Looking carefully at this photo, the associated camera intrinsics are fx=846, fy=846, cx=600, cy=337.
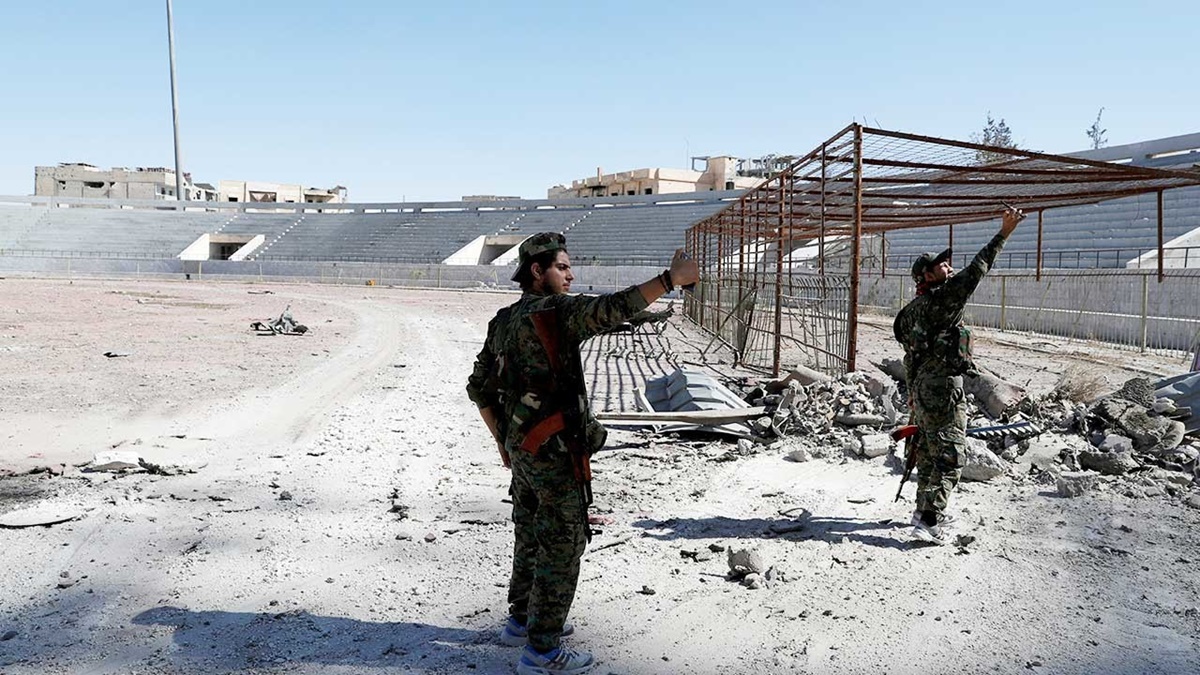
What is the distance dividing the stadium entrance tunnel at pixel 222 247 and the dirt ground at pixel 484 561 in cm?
4993

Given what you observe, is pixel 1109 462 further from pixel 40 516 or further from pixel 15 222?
pixel 15 222

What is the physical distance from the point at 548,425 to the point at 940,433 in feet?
8.52

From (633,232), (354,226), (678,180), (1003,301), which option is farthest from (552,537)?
(678,180)

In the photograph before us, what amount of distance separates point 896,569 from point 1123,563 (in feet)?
3.83

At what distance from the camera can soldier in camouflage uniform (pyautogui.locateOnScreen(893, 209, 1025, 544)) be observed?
454 cm

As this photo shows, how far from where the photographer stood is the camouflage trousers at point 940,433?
4551 millimetres

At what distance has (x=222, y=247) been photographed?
58531 mm

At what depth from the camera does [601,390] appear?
9641 mm

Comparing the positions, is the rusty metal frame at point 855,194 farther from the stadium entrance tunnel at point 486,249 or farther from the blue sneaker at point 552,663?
the stadium entrance tunnel at point 486,249

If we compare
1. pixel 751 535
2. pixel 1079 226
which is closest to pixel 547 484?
pixel 751 535

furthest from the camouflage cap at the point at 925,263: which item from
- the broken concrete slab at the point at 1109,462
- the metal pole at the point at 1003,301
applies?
the metal pole at the point at 1003,301

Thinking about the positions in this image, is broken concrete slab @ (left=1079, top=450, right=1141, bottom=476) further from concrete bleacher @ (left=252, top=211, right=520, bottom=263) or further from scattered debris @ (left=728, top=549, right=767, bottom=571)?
concrete bleacher @ (left=252, top=211, right=520, bottom=263)

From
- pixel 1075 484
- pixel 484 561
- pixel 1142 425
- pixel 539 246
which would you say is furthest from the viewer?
pixel 1142 425

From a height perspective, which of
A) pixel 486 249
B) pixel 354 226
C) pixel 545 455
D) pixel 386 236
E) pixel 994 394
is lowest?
pixel 994 394
